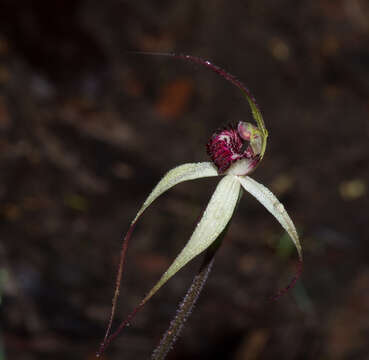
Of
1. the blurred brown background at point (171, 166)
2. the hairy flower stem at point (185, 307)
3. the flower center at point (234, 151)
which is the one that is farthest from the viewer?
the blurred brown background at point (171, 166)

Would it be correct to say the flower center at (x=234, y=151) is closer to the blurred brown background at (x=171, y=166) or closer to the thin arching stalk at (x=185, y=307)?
the thin arching stalk at (x=185, y=307)

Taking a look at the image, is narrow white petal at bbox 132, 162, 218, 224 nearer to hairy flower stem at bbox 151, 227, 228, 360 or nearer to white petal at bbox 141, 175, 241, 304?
white petal at bbox 141, 175, 241, 304

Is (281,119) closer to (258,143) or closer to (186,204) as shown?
(186,204)

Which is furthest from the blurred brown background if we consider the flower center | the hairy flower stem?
the flower center

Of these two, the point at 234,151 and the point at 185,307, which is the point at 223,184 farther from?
the point at 185,307

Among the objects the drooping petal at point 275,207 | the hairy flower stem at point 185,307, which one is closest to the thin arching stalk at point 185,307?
the hairy flower stem at point 185,307

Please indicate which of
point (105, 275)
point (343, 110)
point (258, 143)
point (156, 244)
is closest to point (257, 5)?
point (343, 110)
